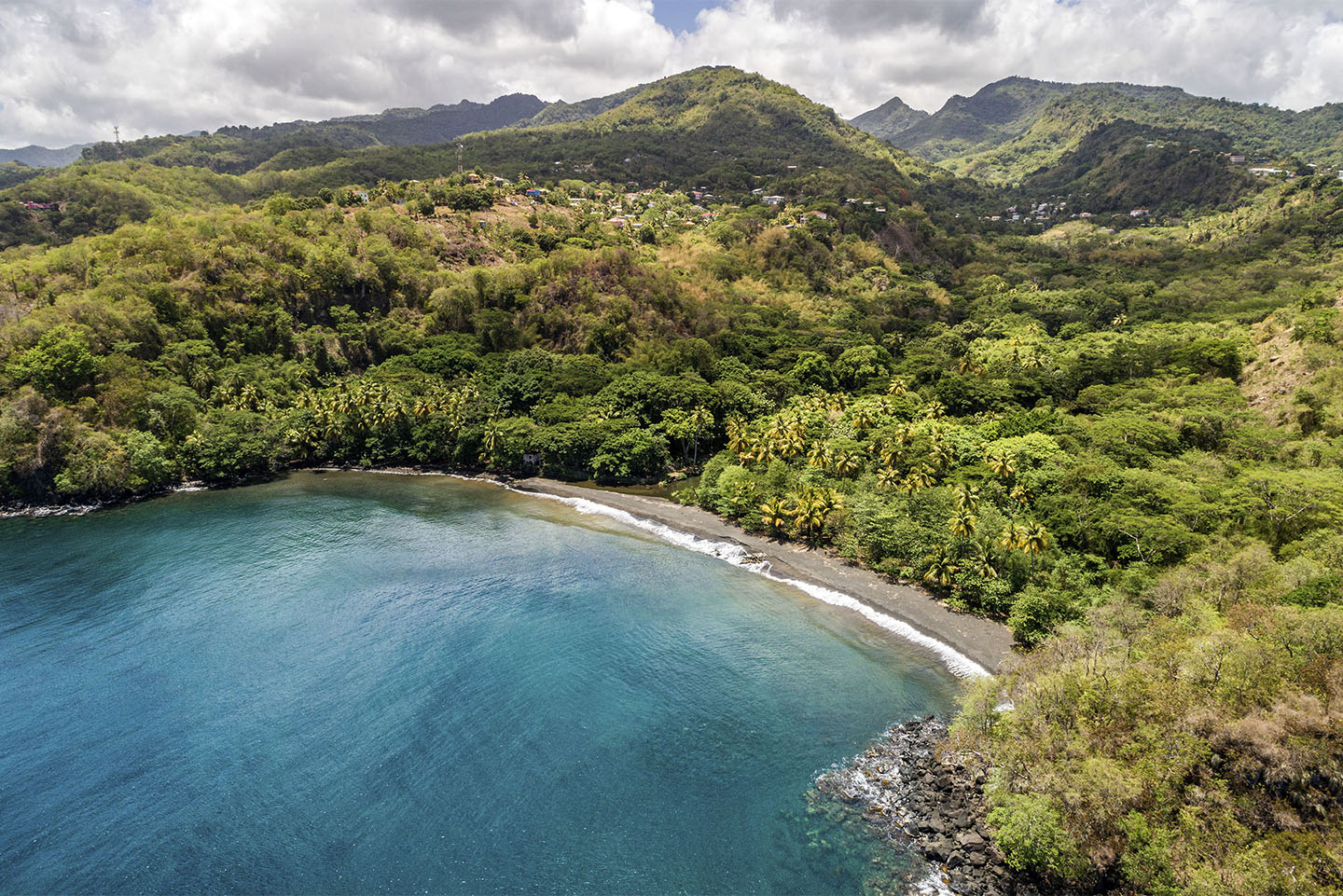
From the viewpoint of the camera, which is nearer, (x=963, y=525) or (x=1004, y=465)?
(x=963, y=525)

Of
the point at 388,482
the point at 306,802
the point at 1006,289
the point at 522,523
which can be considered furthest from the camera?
the point at 1006,289

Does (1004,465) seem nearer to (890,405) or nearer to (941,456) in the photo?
(941,456)

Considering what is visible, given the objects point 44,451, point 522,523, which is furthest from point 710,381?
point 44,451

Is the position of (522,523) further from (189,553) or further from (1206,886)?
(1206,886)

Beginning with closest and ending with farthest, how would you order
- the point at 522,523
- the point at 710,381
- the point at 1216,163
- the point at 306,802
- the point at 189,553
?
the point at 306,802 → the point at 189,553 → the point at 522,523 → the point at 710,381 → the point at 1216,163

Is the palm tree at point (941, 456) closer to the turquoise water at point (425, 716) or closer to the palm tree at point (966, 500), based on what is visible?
the palm tree at point (966, 500)

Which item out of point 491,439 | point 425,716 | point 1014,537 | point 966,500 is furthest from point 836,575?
point 491,439

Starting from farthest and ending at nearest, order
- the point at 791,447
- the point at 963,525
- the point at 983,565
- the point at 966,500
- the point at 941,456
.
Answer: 1. the point at 791,447
2. the point at 941,456
3. the point at 966,500
4. the point at 963,525
5. the point at 983,565

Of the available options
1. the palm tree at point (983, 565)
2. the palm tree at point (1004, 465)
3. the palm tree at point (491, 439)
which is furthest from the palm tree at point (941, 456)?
the palm tree at point (491, 439)
